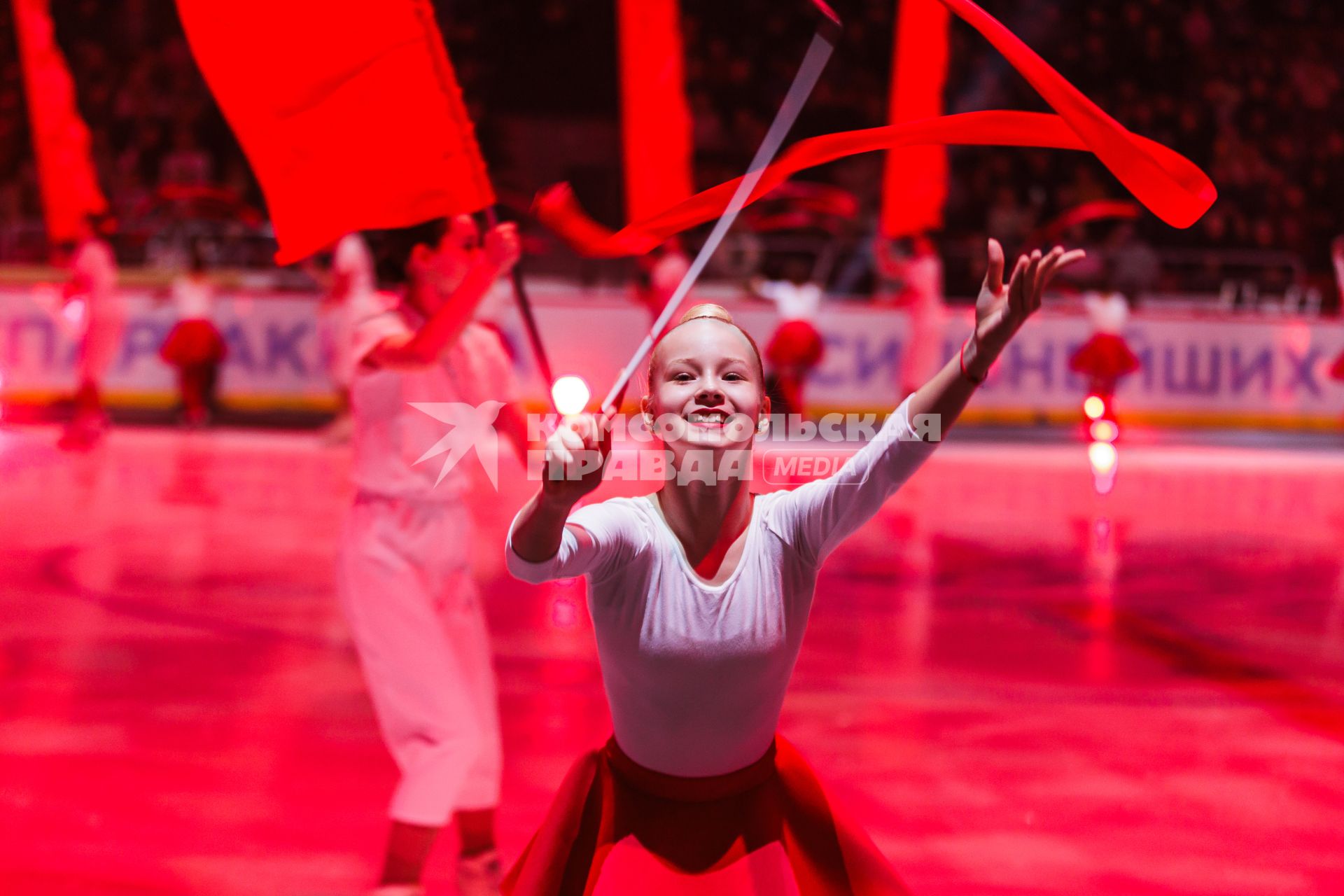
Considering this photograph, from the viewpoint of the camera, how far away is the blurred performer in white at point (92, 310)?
12.5m

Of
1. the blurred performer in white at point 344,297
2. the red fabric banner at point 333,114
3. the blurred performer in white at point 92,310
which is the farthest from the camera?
the blurred performer in white at point 344,297

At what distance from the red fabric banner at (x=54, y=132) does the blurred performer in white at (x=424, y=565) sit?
10748 millimetres

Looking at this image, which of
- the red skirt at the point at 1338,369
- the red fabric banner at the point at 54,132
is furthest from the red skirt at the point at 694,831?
the red skirt at the point at 1338,369

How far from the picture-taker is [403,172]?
3287 millimetres

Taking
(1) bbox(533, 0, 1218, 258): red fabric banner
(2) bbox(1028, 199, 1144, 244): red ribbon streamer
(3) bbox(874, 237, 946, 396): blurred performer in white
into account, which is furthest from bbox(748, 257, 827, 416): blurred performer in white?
(1) bbox(533, 0, 1218, 258): red fabric banner

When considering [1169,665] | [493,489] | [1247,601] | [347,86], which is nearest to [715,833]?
[347,86]

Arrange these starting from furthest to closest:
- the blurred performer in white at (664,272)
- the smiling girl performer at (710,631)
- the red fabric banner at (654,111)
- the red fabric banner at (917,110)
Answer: the red fabric banner at (917,110)
the red fabric banner at (654,111)
the blurred performer in white at (664,272)
the smiling girl performer at (710,631)

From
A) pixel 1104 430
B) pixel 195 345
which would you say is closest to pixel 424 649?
pixel 195 345

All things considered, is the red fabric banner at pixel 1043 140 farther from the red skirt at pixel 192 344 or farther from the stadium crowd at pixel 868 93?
the stadium crowd at pixel 868 93

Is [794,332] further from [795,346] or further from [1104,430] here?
[1104,430]

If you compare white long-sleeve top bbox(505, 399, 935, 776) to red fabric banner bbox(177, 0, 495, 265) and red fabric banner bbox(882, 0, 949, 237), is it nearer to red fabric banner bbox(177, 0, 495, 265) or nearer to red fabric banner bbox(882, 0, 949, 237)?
red fabric banner bbox(177, 0, 495, 265)

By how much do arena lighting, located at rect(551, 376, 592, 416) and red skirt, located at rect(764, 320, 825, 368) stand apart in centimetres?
1105

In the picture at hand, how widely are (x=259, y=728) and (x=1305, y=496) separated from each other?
28.9 feet

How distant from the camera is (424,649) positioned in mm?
3137
